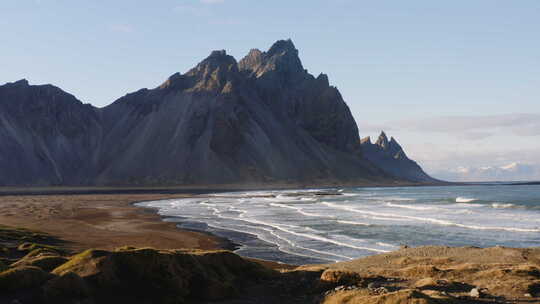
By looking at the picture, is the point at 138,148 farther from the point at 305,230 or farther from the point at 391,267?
the point at 391,267

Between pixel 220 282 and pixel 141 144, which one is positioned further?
pixel 141 144

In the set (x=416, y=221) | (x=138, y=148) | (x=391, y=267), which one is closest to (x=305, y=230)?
(x=416, y=221)

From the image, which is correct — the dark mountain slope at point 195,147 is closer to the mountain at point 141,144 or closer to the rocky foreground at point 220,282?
the mountain at point 141,144

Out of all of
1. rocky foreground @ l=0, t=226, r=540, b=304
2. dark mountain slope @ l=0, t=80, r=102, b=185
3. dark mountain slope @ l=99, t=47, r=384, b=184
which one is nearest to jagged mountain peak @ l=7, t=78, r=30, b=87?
dark mountain slope @ l=0, t=80, r=102, b=185

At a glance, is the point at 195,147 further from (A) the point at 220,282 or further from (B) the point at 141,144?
(A) the point at 220,282

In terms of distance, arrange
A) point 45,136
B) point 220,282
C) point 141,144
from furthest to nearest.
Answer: point 141,144
point 45,136
point 220,282

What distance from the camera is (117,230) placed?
3556 centimetres

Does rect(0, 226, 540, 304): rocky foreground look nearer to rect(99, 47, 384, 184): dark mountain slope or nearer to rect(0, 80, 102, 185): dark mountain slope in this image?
rect(99, 47, 384, 184): dark mountain slope

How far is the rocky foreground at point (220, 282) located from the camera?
10.3 m

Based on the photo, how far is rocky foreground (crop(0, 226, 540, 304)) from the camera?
10.3m

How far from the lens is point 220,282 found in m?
12.1

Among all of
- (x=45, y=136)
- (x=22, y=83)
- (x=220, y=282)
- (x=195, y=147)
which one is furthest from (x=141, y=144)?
(x=220, y=282)

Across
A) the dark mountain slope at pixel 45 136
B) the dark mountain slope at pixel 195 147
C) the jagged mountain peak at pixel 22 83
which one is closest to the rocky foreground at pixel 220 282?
the dark mountain slope at pixel 195 147

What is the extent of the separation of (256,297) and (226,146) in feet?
569
